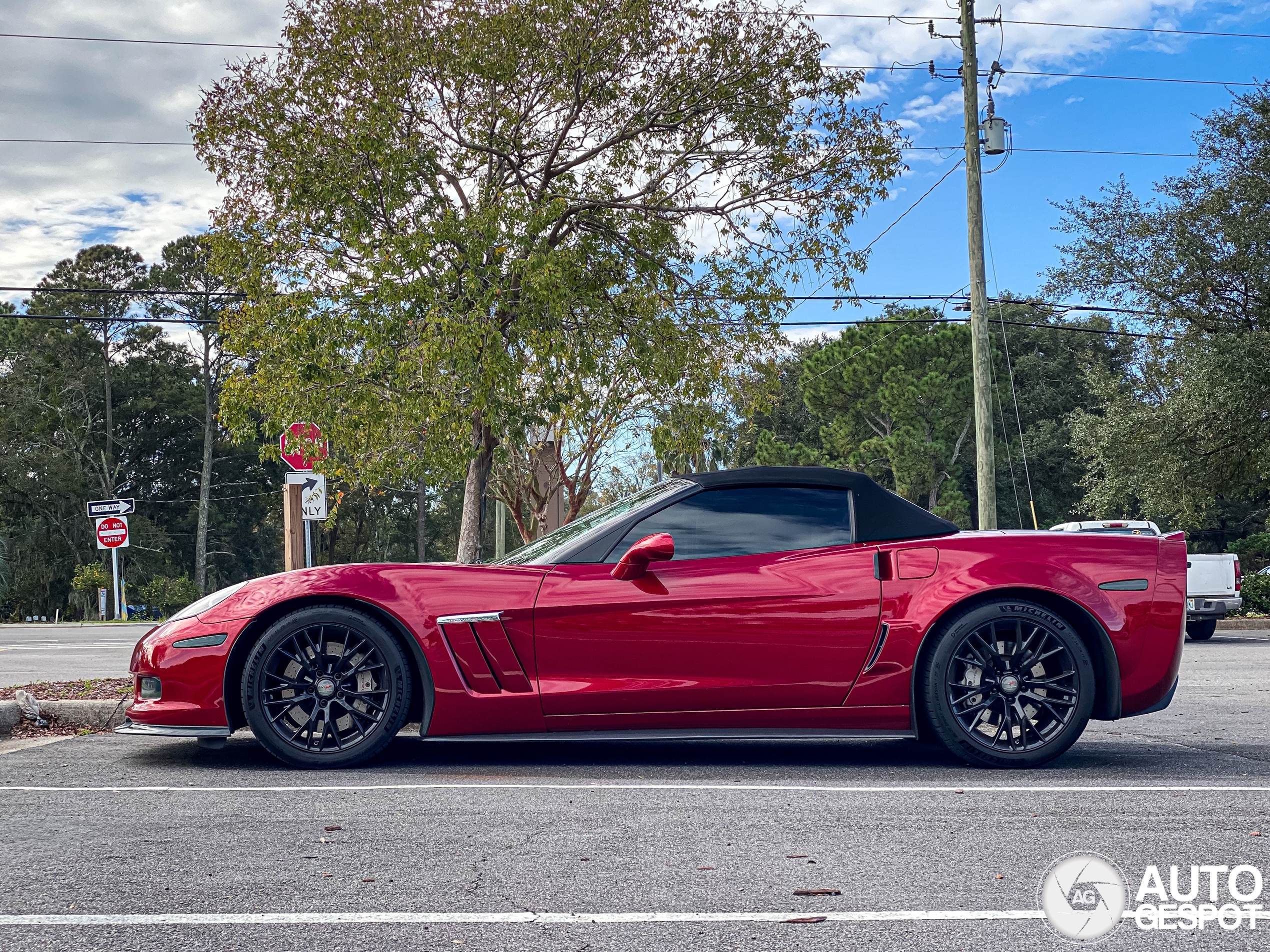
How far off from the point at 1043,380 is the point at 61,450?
43620mm

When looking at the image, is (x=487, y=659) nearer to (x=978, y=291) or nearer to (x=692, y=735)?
(x=692, y=735)

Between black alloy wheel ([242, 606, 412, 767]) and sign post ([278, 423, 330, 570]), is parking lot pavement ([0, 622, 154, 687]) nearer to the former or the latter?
sign post ([278, 423, 330, 570])

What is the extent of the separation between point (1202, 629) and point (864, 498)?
45.7ft

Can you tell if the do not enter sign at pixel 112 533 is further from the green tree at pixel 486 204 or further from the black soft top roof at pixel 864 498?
the black soft top roof at pixel 864 498

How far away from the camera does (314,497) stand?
10.8 metres

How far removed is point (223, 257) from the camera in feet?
36.7

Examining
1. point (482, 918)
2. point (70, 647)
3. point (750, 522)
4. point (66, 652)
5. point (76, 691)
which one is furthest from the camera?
point (70, 647)

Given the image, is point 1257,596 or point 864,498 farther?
point 1257,596

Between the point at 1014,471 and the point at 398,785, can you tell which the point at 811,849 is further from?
the point at 1014,471

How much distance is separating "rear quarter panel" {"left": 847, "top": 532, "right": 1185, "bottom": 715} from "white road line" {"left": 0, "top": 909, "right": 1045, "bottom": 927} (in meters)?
2.06

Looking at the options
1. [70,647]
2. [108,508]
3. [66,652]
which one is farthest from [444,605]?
[108,508]

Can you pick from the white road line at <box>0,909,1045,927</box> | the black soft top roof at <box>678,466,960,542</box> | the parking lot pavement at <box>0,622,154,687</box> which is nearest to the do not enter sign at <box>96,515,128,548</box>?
the parking lot pavement at <box>0,622,154,687</box>

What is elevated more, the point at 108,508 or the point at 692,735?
the point at 108,508

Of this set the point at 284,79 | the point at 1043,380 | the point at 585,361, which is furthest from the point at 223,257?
the point at 1043,380
